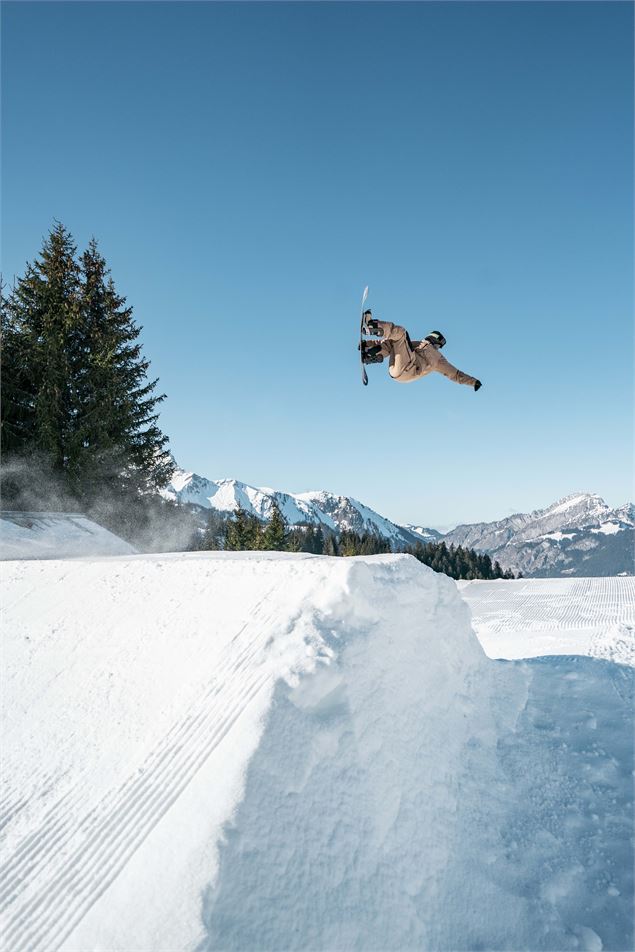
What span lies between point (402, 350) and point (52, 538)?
10243 millimetres

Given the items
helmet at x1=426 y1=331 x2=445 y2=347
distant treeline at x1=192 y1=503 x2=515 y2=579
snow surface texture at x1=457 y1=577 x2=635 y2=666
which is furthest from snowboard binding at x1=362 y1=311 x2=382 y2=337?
distant treeline at x1=192 y1=503 x2=515 y2=579

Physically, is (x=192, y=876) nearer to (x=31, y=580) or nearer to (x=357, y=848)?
(x=357, y=848)

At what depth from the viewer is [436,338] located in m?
7.83

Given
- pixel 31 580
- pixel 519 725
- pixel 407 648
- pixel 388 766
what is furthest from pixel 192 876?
pixel 31 580

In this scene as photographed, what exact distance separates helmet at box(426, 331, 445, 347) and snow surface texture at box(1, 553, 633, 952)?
403 cm

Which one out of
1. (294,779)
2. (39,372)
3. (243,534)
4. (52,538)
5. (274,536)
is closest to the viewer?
(294,779)

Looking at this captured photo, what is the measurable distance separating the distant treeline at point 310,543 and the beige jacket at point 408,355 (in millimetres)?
30401

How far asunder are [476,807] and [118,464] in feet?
60.6

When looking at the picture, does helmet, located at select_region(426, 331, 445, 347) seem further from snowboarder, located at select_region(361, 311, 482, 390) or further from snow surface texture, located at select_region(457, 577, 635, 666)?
snow surface texture, located at select_region(457, 577, 635, 666)

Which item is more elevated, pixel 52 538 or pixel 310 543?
pixel 52 538

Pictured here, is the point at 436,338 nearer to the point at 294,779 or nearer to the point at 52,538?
the point at 294,779

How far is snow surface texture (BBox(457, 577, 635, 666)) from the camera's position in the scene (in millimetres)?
7902

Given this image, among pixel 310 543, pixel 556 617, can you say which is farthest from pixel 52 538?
pixel 310 543

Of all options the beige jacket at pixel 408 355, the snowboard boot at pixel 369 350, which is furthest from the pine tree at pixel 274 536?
the snowboard boot at pixel 369 350
